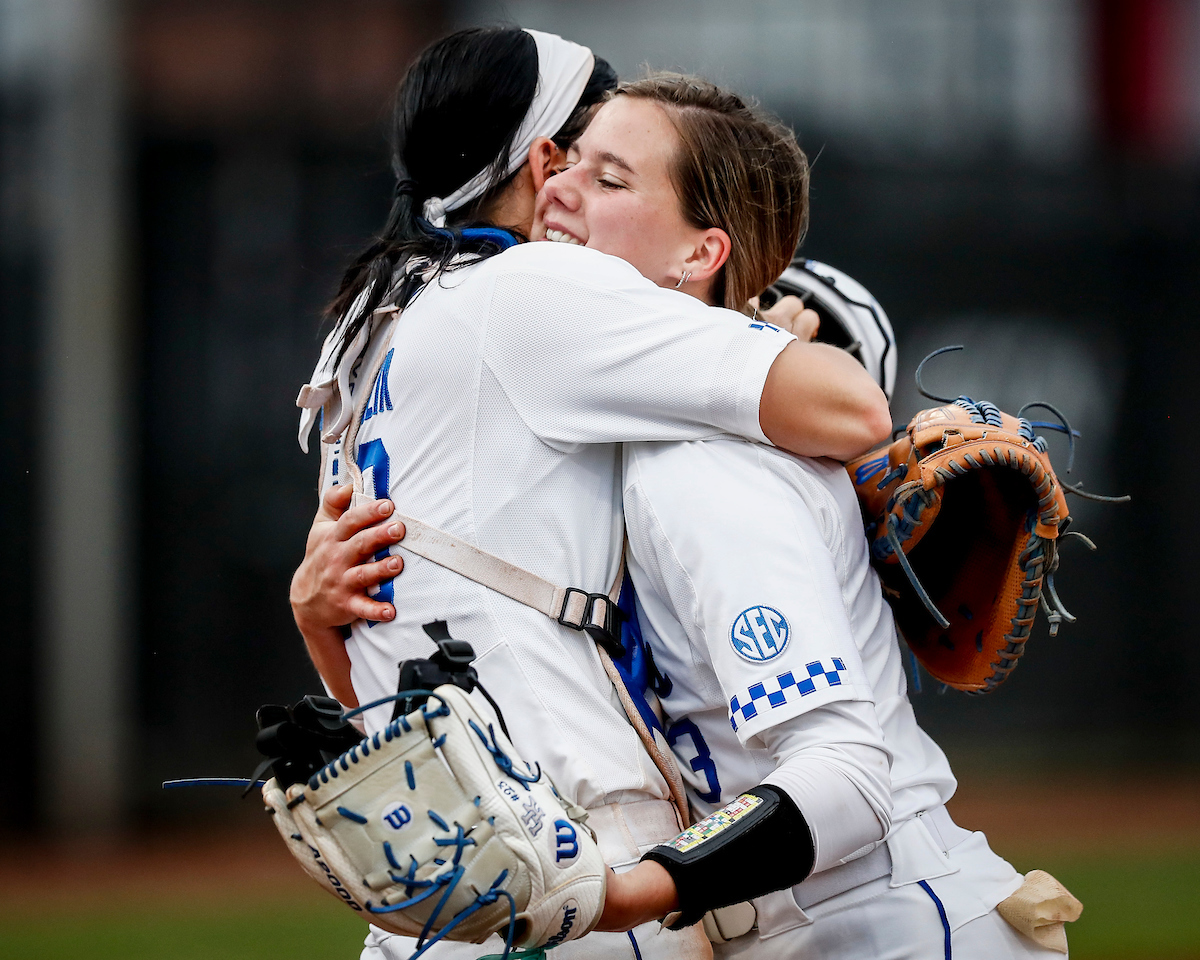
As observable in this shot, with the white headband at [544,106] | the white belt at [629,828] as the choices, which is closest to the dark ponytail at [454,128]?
the white headband at [544,106]

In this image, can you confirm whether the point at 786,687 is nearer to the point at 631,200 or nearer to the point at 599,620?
the point at 599,620

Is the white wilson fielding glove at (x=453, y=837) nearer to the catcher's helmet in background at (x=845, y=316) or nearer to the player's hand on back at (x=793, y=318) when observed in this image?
the player's hand on back at (x=793, y=318)

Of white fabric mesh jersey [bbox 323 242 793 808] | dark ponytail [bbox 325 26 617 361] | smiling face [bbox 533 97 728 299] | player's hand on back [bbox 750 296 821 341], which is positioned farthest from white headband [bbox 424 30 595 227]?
player's hand on back [bbox 750 296 821 341]

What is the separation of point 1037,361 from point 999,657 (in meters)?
8.66

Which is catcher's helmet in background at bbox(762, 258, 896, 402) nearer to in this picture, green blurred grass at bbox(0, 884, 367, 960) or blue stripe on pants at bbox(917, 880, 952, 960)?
blue stripe on pants at bbox(917, 880, 952, 960)

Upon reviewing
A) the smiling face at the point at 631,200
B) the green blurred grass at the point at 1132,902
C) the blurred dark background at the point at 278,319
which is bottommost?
the green blurred grass at the point at 1132,902

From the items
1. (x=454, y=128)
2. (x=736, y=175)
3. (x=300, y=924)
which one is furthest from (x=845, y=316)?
(x=300, y=924)

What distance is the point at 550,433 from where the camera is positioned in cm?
187

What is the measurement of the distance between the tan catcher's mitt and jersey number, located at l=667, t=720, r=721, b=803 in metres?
0.41

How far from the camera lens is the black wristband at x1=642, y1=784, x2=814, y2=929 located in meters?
1.59

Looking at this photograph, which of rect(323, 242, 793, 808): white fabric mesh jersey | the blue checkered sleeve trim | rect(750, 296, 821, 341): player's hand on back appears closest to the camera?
the blue checkered sleeve trim

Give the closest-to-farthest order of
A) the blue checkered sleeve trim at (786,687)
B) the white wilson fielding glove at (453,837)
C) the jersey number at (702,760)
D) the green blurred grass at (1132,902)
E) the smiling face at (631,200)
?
the white wilson fielding glove at (453,837) → the blue checkered sleeve trim at (786,687) → the jersey number at (702,760) → the smiling face at (631,200) → the green blurred grass at (1132,902)

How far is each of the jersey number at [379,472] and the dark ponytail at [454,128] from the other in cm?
25

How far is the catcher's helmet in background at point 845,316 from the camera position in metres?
2.66
